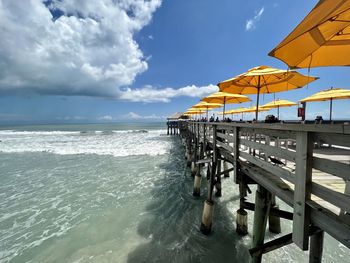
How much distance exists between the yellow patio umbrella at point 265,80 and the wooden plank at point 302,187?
10.8 feet

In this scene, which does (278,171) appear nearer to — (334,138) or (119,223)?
(334,138)

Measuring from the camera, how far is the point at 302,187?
2381mm

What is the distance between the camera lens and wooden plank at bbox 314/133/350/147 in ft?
6.02

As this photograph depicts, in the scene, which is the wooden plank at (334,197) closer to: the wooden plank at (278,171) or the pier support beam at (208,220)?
the wooden plank at (278,171)

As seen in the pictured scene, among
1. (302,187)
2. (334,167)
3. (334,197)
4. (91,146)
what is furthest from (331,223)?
(91,146)

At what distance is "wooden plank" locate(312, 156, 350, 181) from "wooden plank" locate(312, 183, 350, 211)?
0.18 metres

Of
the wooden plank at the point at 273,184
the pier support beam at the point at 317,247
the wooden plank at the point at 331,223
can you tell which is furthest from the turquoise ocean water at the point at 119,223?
the wooden plank at the point at 331,223

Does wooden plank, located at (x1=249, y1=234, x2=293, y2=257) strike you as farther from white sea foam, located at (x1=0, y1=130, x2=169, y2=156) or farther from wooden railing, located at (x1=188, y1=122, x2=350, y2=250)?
white sea foam, located at (x1=0, y1=130, x2=169, y2=156)

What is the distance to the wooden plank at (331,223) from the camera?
1956 millimetres

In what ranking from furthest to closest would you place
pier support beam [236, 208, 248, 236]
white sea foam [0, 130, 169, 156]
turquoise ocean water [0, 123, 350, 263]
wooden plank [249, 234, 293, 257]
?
white sea foam [0, 130, 169, 156] < pier support beam [236, 208, 248, 236] < turquoise ocean water [0, 123, 350, 263] < wooden plank [249, 234, 293, 257]

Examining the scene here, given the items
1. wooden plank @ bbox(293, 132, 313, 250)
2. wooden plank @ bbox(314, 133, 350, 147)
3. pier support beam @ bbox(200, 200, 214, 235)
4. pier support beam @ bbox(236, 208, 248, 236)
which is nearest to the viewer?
wooden plank @ bbox(314, 133, 350, 147)

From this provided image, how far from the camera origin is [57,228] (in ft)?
22.3

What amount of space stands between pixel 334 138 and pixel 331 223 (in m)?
0.91

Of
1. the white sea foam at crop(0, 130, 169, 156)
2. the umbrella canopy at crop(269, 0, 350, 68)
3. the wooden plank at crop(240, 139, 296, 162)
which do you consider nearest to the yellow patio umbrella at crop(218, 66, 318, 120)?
the umbrella canopy at crop(269, 0, 350, 68)
